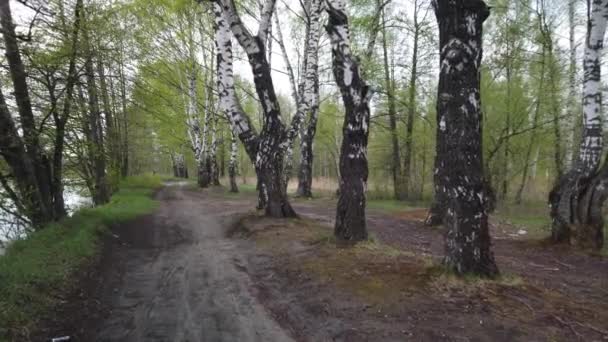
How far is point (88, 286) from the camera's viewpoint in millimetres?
4168

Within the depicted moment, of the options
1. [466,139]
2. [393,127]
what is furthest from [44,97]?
[393,127]

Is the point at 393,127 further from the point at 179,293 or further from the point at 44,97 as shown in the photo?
the point at 179,293

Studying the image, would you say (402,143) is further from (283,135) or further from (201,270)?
(201,270)

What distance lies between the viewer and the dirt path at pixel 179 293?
306 centimetres

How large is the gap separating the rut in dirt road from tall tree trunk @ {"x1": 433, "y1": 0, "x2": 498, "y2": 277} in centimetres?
223

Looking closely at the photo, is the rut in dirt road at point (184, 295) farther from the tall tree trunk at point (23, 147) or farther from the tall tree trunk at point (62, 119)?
the tall tree trunk at point (62, 119)

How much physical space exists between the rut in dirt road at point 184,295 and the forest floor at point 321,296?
0.01m

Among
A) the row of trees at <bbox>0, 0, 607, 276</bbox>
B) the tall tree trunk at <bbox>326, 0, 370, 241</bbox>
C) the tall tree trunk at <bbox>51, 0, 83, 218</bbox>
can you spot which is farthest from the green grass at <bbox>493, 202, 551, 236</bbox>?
the tall tree trunk at <bbox>51, 0, 83, 218</bbox>

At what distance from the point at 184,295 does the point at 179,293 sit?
4.6 inches

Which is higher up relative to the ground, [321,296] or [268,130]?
[268,130]

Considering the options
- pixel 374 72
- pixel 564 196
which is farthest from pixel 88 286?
pixel 374 72

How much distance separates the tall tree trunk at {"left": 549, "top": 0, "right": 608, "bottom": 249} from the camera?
5879 millimetres

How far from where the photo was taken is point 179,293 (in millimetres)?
3998

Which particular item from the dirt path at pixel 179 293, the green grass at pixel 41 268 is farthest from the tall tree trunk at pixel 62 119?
the dirt path at pixel 179 293
